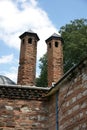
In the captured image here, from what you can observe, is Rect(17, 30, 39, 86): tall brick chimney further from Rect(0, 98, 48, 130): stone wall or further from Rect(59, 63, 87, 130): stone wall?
Rect(59, 63, 87, 130): stone wall

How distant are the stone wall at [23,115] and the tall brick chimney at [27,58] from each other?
3.24 ft

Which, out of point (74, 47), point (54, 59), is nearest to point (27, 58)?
Answer: point (54, 59)

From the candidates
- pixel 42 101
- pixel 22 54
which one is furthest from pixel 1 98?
pixel 22 54

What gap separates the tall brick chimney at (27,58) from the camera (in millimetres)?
10906

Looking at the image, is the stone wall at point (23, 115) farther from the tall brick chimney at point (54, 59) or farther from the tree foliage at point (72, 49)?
the tree foliage at point (72, 49)

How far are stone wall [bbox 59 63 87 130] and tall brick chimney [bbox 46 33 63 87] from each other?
5.91 ft

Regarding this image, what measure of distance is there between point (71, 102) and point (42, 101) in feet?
6.78

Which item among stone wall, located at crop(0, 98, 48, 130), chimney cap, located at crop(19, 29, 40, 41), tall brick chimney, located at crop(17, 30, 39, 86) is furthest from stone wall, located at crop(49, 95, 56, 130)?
chimney cap, located at crop(19, 29, 40, 41)

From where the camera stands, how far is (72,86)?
853 centimetres

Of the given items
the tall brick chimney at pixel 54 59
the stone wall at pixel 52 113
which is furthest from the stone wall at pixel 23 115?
the tall brick chimney at pixel 54 59

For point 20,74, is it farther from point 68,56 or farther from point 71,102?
point 68,56

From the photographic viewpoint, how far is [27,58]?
1127cm

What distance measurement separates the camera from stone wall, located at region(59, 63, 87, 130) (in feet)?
25.3

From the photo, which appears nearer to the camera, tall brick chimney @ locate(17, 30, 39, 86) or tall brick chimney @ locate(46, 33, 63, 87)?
tall brick chimney @ locate(17, 30, 39, 86)
